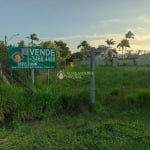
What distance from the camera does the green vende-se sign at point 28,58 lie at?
9.83 meters

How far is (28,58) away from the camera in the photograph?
9.90m

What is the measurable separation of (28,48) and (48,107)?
6.11 feet

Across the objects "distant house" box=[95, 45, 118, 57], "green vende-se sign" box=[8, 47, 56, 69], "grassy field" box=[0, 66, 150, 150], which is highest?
"distant house" box=[95, 45, 118, 57]

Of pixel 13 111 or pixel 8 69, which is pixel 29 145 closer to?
pixel 13 111

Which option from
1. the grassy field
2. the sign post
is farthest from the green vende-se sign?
the grassy field

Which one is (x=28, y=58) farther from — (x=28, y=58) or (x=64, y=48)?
(x=64, y=48)

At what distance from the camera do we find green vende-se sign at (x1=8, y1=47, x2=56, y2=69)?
983 centimetres

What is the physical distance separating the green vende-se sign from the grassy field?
79 centimetres

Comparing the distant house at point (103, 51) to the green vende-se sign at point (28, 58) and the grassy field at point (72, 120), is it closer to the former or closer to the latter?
the grassy field at point (72, 120)

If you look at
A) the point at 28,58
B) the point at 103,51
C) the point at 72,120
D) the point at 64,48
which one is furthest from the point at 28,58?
the point at 64,48

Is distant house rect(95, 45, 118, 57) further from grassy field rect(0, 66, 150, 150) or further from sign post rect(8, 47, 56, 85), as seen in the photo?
sign post rect(8, 47, 56, 85)

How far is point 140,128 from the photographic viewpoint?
7.48m

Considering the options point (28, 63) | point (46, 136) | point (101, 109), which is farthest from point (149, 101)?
point (46, 136)

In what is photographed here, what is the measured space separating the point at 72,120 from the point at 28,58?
7.80 feet
